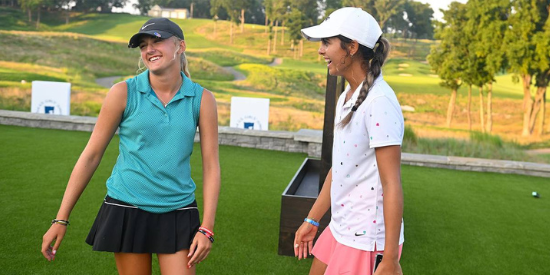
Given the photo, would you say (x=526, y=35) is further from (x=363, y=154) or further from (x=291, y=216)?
(x=363, y=154)

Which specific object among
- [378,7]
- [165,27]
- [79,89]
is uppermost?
[378,7]

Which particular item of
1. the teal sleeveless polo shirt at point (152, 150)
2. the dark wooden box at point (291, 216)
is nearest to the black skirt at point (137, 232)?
the teal sleeveless polo shirt at point (152, 150)

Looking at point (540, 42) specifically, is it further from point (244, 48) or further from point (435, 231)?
point (244, 48)

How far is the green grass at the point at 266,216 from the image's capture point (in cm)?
545

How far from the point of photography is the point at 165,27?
265 centimetres

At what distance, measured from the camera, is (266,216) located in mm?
7223

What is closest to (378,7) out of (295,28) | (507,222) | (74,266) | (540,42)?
(295,28)

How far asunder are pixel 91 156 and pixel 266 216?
4.67m

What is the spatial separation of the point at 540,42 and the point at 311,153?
386 inches

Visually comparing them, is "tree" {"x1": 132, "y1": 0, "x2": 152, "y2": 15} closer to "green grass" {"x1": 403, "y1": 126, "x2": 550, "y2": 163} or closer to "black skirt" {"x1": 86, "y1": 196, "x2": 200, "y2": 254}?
"green grass" {"x1": 403, "y1": 126, "x2": 550, "y2": 163}

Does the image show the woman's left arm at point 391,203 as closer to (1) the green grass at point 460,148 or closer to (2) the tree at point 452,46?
(1) the green grass at point 460,148

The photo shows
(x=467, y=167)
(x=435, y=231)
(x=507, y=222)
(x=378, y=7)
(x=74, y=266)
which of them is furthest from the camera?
(x=378, y=7)

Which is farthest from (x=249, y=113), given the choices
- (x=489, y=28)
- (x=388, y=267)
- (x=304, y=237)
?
(x=388, y=267)

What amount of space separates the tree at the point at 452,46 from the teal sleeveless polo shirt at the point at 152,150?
782 inches
